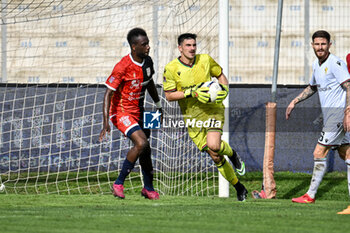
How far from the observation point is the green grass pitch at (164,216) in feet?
16.7

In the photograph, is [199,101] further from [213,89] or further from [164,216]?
[164,216]

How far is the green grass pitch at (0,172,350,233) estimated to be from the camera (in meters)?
5.09

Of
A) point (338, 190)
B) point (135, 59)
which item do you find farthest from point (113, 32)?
point (338, 190)

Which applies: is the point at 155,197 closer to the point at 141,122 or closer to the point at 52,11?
the point at 141,122

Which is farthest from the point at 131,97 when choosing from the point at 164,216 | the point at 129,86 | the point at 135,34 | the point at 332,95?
the point at 164,216

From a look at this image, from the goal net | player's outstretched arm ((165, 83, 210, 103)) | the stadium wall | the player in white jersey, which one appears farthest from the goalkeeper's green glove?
the stadium wall

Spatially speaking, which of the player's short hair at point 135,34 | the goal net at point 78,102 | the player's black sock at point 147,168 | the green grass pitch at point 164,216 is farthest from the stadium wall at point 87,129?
the player's short hair at point 135,34

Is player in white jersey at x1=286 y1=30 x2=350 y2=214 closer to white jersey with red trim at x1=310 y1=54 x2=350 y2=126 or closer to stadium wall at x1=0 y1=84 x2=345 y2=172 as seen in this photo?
white jersey with red trim at x1=310 y1=54 x2=350 y2=126

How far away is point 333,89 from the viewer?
7.64 m

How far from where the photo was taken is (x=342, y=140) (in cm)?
766

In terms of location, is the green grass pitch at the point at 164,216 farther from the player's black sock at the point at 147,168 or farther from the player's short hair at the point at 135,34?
the player's short hair at the point at 135,34

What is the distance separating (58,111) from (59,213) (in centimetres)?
537

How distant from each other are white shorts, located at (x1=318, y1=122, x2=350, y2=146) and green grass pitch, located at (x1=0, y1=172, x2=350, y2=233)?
72 cm

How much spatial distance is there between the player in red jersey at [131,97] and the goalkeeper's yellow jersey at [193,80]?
0.30m
